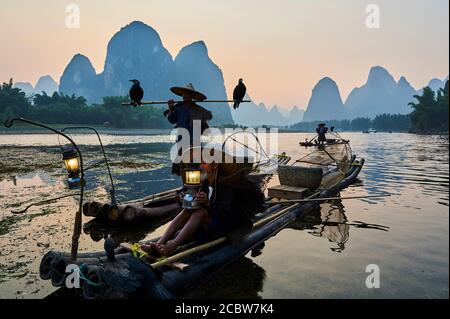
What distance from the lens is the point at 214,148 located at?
476cm

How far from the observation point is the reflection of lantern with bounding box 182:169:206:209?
15.1 ft

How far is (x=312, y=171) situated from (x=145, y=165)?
45.5 feet

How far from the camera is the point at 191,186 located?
4.72 metres

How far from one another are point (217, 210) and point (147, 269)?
1.77 meters

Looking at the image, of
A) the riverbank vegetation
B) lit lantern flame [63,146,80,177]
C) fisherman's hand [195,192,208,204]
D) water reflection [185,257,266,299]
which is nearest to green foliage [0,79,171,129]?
the riverbank vegetation

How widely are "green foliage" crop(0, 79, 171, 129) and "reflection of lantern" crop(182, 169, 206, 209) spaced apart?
6873 cm

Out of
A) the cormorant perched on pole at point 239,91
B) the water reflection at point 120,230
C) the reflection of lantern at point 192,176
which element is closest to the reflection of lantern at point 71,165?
the reflection of lantern at point 192,176

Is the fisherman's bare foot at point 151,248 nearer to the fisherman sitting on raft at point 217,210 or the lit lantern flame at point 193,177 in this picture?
the fisherman sitting on raft at point 217,210

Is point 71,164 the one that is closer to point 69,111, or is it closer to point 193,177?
point 193,177

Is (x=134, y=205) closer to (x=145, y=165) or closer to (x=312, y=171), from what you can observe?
(x=312, y=171)

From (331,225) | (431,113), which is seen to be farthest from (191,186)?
(431,113)

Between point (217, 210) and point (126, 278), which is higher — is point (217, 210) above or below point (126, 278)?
above

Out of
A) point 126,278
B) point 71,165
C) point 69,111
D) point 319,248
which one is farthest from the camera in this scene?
point 69,111

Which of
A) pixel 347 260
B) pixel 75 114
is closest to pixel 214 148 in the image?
pixel 347 260
